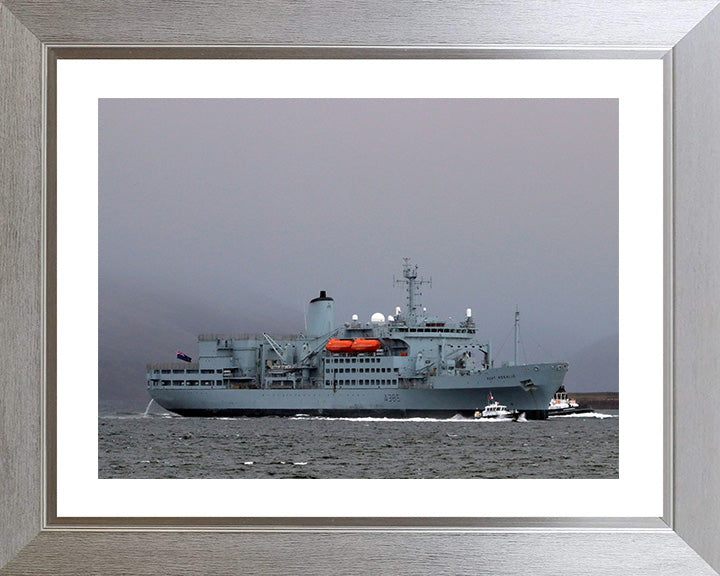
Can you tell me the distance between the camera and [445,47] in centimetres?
213

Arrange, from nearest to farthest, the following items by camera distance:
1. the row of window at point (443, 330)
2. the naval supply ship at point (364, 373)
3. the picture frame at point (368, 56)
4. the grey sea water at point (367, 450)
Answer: the picture frame at point (368, 56) < the grey sea water at point (367, 450) < the naval supply ship at point (364, 373) < the row of window at point (443, 330)

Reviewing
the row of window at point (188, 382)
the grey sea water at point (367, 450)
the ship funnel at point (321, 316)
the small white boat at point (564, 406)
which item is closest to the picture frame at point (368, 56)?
the grey sea water at point (367, 450)

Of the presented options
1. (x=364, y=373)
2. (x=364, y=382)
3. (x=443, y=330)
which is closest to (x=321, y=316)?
(x=364, y=373)

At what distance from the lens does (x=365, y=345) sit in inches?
963

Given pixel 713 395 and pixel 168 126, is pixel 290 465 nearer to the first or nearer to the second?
pixel 168 126

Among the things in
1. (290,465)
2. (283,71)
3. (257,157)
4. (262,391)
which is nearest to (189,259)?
(257,157)

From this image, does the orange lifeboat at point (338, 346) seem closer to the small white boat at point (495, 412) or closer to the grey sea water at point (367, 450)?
the grey sea water at point (367, 450)

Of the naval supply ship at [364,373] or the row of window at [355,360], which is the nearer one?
the naval supply ship at [364,373]

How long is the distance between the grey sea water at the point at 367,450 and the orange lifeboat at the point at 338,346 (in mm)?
1971

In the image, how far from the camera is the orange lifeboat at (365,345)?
24328 mm

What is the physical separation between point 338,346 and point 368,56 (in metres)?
22.5

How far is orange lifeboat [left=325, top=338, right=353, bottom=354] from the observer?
2452 centimetres

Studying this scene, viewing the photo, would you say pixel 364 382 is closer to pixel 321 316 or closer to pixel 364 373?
pixel 364 373

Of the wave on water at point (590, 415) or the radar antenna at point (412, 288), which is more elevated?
the radar antenna at point (412, 288)
